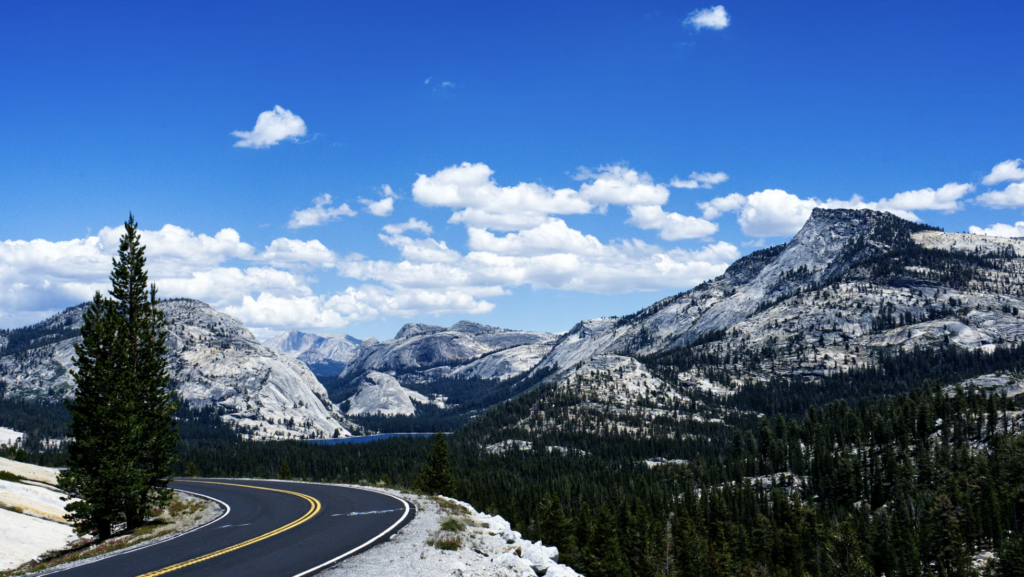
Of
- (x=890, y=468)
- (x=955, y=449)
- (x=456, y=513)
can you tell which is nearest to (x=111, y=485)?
(x=456, y=513)

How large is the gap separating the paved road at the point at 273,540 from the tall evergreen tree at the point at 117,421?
613cm

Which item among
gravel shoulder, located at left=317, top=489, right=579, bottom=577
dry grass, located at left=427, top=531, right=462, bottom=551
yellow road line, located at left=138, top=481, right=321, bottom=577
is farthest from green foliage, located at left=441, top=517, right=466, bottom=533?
yellow road line, located at left=138, top=481, right=321, bottom=577

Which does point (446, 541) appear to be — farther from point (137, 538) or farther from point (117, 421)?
point (117, 421)

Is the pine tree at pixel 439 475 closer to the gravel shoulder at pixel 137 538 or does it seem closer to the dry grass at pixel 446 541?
the gravel shoulder at pixel 137 538

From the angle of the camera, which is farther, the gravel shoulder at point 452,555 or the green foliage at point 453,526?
the green foliage at point 453,526

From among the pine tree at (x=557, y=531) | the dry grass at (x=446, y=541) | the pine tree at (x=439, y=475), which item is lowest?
the pine tree at (x=557, y=531)

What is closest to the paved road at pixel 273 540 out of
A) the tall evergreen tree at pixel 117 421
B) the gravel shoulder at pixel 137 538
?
the gravel shoulder at pixel 137 538

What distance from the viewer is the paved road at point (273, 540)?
20.8m

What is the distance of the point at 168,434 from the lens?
4109cm

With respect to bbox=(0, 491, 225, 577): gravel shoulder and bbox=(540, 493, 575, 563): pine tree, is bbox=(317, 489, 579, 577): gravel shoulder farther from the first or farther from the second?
bbox=(540, 493, 575, 563): pine tree

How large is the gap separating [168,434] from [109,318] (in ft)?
30.4

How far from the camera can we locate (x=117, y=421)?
3597 cm

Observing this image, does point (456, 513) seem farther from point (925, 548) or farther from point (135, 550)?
point (925, 548)

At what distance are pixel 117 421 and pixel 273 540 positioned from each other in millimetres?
17214
